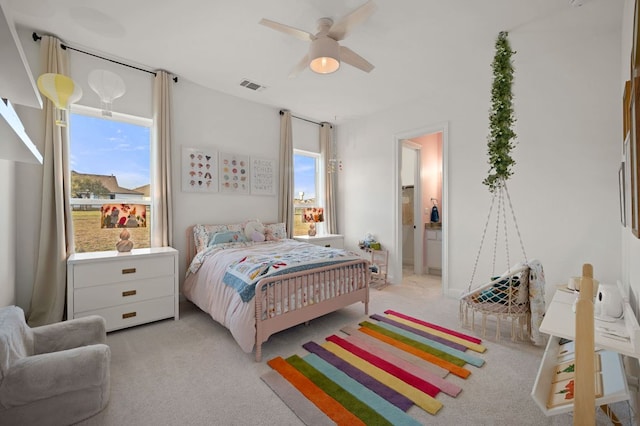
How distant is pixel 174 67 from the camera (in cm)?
343

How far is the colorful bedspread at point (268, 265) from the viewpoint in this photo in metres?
2.44

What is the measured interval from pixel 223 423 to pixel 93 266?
203 cm

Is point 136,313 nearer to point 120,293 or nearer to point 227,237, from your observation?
point 120,293

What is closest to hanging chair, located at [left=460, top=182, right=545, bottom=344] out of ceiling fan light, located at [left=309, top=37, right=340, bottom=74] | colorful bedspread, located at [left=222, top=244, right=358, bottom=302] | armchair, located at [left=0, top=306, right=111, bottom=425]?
colorful bedspread, located at [left=222, top=244, right=358, bottom=302]

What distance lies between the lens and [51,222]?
2816 mm

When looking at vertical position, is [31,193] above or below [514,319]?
above

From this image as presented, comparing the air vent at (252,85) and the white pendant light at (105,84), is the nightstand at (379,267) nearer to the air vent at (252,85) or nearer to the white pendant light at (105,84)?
the air vent at (252,85)

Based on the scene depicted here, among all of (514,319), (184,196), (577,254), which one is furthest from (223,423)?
(577,254)

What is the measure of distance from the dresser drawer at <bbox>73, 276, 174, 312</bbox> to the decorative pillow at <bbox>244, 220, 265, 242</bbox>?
1135 mm

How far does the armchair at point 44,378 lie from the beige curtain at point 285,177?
10.5 feet

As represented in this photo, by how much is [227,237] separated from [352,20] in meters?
2.78

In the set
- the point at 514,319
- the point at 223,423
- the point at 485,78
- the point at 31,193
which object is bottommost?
the point at 223,423

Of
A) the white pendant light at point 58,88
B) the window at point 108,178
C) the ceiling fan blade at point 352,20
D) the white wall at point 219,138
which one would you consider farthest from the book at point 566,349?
the window at point 108,178

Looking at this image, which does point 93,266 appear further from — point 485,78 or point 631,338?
point 485,78
